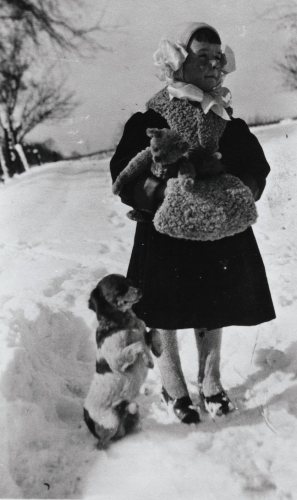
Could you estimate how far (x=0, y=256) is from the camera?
1.38m

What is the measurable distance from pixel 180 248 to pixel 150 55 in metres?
0.57

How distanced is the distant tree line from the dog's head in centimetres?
60

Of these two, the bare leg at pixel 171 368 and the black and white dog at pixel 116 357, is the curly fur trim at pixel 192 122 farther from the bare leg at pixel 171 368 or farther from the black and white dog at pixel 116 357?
the bare leg at pixel 171 368

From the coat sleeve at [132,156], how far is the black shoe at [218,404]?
0.55 meters

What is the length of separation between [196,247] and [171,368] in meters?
0.35

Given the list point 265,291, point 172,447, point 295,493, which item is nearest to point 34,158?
point 265,291

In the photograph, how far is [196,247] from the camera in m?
1.24

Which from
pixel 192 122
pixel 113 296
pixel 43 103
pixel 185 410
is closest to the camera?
pixel 113 296

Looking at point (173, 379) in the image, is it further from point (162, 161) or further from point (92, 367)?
point (162, 161)

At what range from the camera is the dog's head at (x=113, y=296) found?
1033 mm

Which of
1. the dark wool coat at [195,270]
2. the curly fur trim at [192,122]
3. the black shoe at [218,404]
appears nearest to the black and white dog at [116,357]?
the dark wool coat at [195,270]

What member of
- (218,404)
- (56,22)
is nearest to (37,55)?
(56,22)

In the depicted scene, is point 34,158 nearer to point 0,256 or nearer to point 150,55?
point 0,256

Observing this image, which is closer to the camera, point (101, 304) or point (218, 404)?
point (101, 304)
